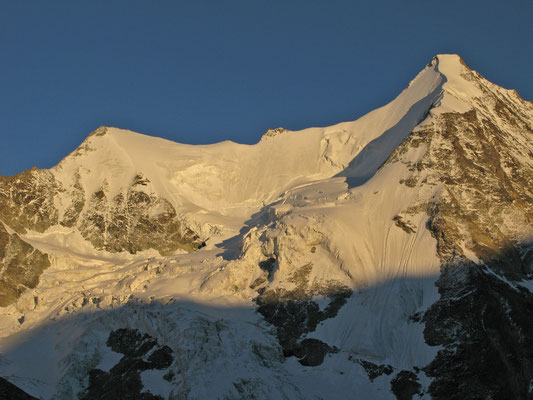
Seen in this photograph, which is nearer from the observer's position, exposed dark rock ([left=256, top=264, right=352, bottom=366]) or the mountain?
the mountain

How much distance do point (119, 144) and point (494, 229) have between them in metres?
88.1

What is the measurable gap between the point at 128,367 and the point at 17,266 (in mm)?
37752

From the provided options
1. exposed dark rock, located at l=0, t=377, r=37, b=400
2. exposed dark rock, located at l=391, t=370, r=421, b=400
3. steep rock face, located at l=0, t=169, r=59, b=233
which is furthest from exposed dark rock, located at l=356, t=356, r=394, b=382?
steep rock face, located at l=0, t=169, r=59, b=233

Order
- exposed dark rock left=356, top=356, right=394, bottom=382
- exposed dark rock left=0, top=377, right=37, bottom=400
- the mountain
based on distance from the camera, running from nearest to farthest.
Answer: exposed dark rock left=0, top=377, right=37, bottom=400, the mountain, exposed dark rock left=356, top=356, right=394, bottom=382

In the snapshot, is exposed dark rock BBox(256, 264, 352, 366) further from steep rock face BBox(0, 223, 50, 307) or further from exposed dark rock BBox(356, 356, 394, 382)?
steep rock face BBox(0, 223, 50, 307)

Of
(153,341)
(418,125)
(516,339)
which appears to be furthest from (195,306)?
(418,125)

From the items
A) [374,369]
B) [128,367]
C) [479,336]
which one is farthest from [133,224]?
[479,336]

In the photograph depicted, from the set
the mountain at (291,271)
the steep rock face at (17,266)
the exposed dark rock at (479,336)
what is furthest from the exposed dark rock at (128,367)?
the exposed dark rock at (479,336)

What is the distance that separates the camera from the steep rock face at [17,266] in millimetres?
127438

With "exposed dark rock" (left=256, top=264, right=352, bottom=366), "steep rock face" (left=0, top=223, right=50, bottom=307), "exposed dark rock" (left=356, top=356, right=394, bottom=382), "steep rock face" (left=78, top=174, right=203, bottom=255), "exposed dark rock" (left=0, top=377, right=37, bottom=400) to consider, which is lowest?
"exposed dark rock" (left=0, top=377, right=37, bottom=400)

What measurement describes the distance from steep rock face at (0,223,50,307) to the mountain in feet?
1.02

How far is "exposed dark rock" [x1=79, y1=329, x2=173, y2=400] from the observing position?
100m

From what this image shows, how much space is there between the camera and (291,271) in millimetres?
120062

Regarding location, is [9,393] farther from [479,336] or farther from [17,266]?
[17,266]
